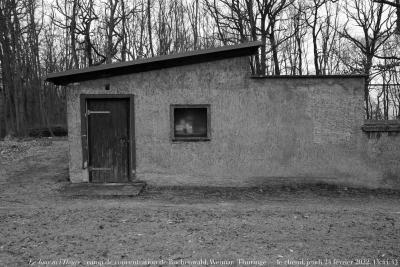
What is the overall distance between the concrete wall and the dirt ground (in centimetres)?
52

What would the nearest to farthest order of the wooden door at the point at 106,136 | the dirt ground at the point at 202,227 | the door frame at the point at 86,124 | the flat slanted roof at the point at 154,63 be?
1. the dirt ground at the point at 202,227
2. the flat slanted roof at the point at 154,63
3. the door frame at the point at 86,124
4. the wooden door at the point at 106,136

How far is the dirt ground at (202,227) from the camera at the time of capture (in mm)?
4176

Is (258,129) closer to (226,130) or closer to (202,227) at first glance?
(226,130)

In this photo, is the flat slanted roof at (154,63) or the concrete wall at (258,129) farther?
the concrete wall at (258,129)

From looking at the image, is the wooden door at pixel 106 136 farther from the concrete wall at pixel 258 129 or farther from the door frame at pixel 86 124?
the concrete wall at pixel 258 129

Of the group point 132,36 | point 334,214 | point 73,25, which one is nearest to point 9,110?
point 73,25

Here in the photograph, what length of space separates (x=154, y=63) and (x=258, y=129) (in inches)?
113

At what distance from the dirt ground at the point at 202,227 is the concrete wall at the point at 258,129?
516mm

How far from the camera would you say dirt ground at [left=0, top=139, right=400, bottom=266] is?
4176 millimetres

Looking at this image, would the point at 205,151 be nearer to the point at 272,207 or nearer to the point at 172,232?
the point at 272,207

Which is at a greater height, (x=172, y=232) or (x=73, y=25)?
(x=73, y=25)

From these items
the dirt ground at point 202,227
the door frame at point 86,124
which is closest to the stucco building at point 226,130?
the door frame at point 86,124

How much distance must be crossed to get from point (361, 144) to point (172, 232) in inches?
212

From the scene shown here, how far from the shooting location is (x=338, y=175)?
834 cm
